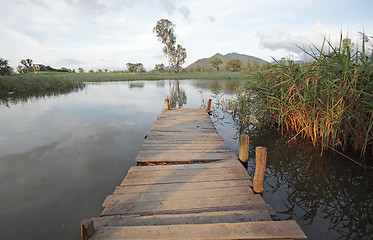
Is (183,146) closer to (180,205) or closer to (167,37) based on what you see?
(180,205)

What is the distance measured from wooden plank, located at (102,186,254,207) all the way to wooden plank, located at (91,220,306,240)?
621 millimetres

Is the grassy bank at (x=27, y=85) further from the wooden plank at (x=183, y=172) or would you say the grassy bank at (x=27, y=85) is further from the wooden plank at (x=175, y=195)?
the wooden plank at (x=175, y=195)

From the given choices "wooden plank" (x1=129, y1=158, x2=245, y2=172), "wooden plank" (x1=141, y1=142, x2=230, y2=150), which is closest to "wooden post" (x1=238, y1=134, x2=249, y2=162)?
"wooden plank" (x1=129, y1=158, x2=245, y2=172)

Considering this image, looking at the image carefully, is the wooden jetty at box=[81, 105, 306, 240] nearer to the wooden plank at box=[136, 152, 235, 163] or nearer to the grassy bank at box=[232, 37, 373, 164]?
the wooden plank at box=[136, 152, 235, 163]

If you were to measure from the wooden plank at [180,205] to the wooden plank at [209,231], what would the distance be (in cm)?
41

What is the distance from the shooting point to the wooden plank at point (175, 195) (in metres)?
2.59

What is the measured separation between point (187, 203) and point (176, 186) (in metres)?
0.46

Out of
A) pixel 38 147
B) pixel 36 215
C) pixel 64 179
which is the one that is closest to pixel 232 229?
pixel 36 215

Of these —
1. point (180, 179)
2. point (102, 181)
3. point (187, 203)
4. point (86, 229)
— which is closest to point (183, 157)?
point (180, 179)

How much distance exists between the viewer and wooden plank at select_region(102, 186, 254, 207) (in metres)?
2.59

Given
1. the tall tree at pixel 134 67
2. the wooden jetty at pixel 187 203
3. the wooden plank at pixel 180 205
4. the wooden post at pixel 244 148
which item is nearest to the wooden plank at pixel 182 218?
the wooden jetty at pixel 187 203

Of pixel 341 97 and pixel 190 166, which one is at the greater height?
pixel 341 97

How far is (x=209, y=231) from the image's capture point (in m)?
1.90

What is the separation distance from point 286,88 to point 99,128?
25.3ft
